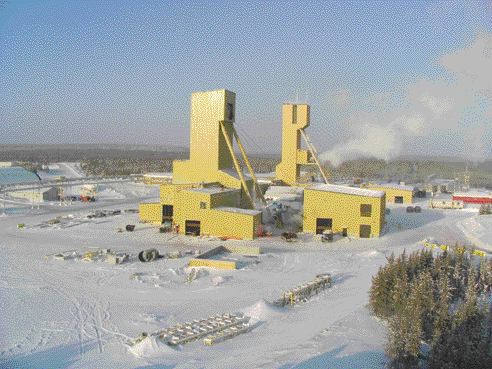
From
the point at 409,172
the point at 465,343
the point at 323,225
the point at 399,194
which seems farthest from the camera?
the point at 409,172

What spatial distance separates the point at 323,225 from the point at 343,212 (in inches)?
46.7

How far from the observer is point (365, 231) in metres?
24.8

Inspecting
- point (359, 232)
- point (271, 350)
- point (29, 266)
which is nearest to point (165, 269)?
point (29, 266)

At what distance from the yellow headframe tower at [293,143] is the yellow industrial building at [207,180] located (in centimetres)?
1182

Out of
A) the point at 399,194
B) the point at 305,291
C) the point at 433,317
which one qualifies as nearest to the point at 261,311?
the point at 305,291

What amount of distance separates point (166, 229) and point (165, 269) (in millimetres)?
8223

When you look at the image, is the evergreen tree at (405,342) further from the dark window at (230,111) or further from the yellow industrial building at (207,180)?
the dark window at (230,111)

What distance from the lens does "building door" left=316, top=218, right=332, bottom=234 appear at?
25.3 meters

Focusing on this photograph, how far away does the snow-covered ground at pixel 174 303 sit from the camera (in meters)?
9.95

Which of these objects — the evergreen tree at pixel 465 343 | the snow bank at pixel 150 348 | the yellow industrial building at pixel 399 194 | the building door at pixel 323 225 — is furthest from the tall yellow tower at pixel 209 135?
the evergreen tree at pixel 465 343

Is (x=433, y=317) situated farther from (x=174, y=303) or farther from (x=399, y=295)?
(x=174, y=303)

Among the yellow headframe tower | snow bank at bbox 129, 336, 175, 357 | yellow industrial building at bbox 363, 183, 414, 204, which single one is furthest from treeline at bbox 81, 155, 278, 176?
snow bank at bbox 129, 336, 175, 357

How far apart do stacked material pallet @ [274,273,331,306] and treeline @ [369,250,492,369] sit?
80.6 inches

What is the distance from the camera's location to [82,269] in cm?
1731
